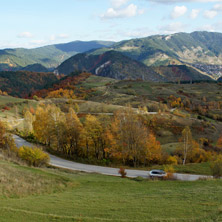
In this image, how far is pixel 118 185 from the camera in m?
25.0

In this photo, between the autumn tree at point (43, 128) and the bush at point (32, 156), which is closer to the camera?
the bush at point (32, 156)

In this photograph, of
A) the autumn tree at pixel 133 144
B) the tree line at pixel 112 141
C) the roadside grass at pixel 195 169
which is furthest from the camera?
the tree line at pixel 112 141

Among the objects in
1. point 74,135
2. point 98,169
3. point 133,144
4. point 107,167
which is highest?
point 74,135

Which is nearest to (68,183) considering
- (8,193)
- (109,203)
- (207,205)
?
(8,193)

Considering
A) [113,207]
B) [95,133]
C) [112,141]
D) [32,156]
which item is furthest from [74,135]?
[113,207]

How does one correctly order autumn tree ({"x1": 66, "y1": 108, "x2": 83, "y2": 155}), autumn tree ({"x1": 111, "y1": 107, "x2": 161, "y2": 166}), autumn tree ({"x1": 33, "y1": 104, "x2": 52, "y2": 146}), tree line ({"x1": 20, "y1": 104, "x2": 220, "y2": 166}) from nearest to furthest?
autumn tree ({"x1": 111, "y1": 107, "x2": 161, "y2": 166})
tree line ({"x1": 20, "y1": 104, "x2": 220, "y2": 166})
autumn tree ({"x1": 66, "y1": 108, "x2": 83, "y2": 155})
autumn tree ({"x1": 33, "y1": 104, "x2": 52, "y2": 146})

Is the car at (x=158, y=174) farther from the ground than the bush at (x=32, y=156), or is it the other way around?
the bush at (x=32, y=156)

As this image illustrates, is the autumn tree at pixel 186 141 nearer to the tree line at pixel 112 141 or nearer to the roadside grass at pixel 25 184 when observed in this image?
the tree line at pixel 112 141

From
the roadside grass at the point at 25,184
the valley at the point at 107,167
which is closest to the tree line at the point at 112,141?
the valley at the point at 107,167

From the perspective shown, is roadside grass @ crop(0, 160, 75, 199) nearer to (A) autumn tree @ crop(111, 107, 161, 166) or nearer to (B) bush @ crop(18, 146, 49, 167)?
(B) bush @ crop(18, 146, 49, 167)

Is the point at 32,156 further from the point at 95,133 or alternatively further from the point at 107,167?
the point at 95,133

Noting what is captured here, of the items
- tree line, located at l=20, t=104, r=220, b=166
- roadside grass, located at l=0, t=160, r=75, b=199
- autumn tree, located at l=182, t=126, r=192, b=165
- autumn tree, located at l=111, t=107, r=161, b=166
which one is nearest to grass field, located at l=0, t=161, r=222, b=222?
roadside grass, located at l=0, t=160, r=75, b=199

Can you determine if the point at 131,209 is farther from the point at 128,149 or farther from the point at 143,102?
the point at 143,102

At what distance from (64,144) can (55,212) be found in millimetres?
41614
